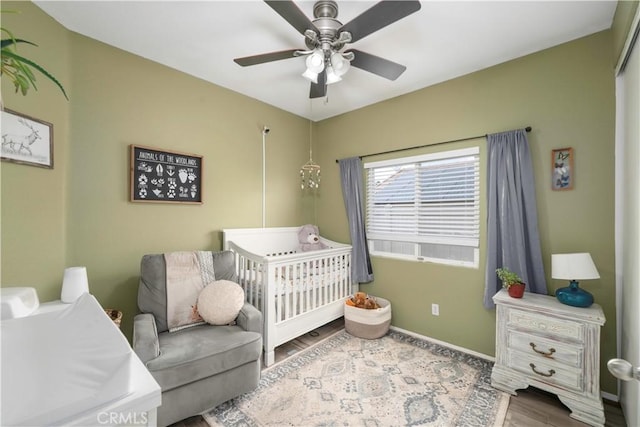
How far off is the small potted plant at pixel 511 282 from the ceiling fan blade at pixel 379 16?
6.34 feet

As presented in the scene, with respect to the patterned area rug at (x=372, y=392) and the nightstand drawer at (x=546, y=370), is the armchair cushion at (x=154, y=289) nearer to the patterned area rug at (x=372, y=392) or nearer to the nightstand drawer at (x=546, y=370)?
the patterned area rug at (x=372, y=392)

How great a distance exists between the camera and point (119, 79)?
85.7 inches

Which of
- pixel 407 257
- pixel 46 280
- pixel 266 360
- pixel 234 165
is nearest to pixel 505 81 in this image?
pixel 407 257

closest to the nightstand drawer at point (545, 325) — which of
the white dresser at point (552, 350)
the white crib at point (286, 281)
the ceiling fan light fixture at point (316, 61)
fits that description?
the white dresser at point (552, 350)

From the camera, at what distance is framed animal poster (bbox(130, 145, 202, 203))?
2.27m

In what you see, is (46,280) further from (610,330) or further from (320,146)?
(610,330)

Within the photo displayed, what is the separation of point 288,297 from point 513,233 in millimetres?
1978

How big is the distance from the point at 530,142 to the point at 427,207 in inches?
38.8

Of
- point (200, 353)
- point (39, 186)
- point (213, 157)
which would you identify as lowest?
point (200, 353)

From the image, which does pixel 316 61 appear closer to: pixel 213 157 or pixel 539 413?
pixel 213 157

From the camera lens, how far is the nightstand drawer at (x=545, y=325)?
1.74 meters

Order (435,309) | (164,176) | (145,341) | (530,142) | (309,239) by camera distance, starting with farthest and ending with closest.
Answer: (309,239), (435,309), (164,176), (530,142), (145,341)

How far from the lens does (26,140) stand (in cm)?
165

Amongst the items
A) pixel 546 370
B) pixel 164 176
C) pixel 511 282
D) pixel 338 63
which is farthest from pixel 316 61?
pixel 546 370
